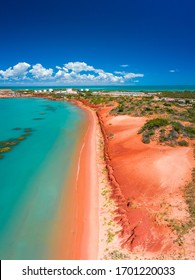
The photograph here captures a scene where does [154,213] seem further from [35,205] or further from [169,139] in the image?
[169,139]

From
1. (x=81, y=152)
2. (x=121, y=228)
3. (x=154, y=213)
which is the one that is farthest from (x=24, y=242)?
(x=81, y=152)

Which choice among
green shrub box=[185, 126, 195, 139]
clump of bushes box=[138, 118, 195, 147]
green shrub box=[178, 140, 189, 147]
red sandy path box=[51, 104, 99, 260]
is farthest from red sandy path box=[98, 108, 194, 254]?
green shrub box=[185, 126, 195, 139]

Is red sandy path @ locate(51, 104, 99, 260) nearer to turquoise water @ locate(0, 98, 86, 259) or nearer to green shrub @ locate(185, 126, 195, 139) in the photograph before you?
turquoise water @ locate(0, 98, 86, 259)

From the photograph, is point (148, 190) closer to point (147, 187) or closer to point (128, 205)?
point (147, 187)

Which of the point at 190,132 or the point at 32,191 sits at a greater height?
the point at 190,132

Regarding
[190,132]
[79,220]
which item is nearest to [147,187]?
[79,220]

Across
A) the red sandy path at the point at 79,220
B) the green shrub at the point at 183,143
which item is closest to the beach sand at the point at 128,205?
the red sandy path at the point at 79,220

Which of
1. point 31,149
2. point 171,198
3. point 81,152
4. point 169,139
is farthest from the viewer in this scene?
point 31,149
